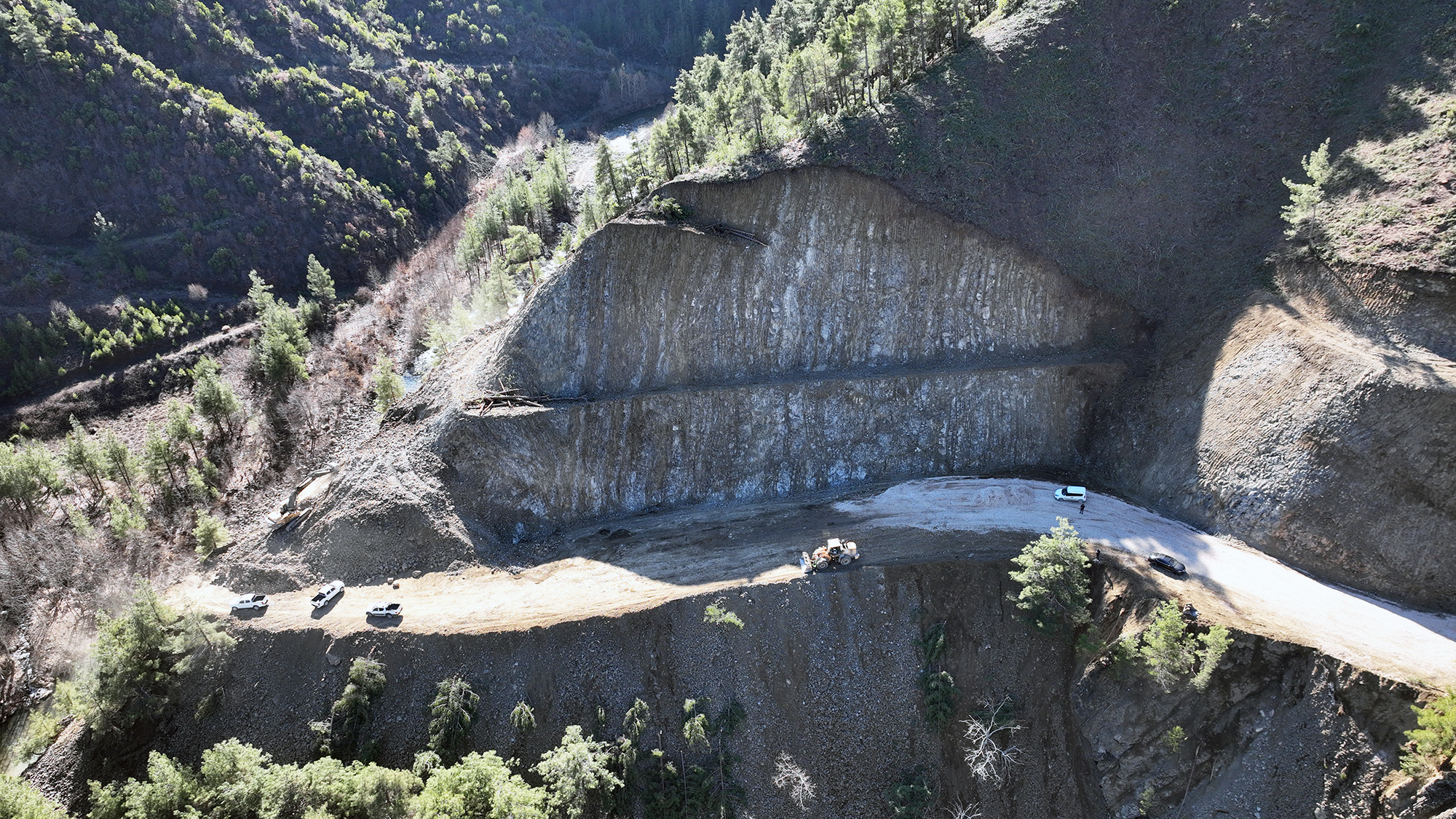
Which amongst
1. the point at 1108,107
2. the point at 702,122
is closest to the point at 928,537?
the point at 1108,107

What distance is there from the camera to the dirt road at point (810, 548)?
28.3 meters

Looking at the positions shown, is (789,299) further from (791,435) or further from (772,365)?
(791,435)

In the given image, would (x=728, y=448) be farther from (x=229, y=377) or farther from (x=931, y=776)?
(x=229, y=377)

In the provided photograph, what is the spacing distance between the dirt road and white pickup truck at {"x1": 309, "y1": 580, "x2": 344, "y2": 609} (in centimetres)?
35

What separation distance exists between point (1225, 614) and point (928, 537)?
1219 centimetres

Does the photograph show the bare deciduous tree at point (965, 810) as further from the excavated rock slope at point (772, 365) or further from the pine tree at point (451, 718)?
the pine tree at point (451, 718)

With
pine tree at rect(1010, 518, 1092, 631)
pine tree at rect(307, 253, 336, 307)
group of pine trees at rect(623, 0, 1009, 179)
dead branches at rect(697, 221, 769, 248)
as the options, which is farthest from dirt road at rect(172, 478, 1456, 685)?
pine tree at rect(307, 253, 336, 307)

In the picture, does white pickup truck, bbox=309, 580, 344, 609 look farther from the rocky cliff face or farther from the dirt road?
the rocky cliff face

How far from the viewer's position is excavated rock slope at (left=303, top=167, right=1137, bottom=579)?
39500mm

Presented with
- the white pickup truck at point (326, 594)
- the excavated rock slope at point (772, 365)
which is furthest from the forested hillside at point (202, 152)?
the white pickup truck at point (326, 594)

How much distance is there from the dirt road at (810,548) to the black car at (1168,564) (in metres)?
0.45

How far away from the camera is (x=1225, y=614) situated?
27.5m

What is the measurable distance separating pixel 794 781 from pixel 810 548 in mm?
10318

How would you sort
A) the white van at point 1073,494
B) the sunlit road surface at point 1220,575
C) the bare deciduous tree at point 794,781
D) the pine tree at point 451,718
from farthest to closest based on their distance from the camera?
the white van at point 1073,494
the bare deciduous tree at point 794,781
the pine tree at point 451,718
the sunlit road surface at point 1220,575
